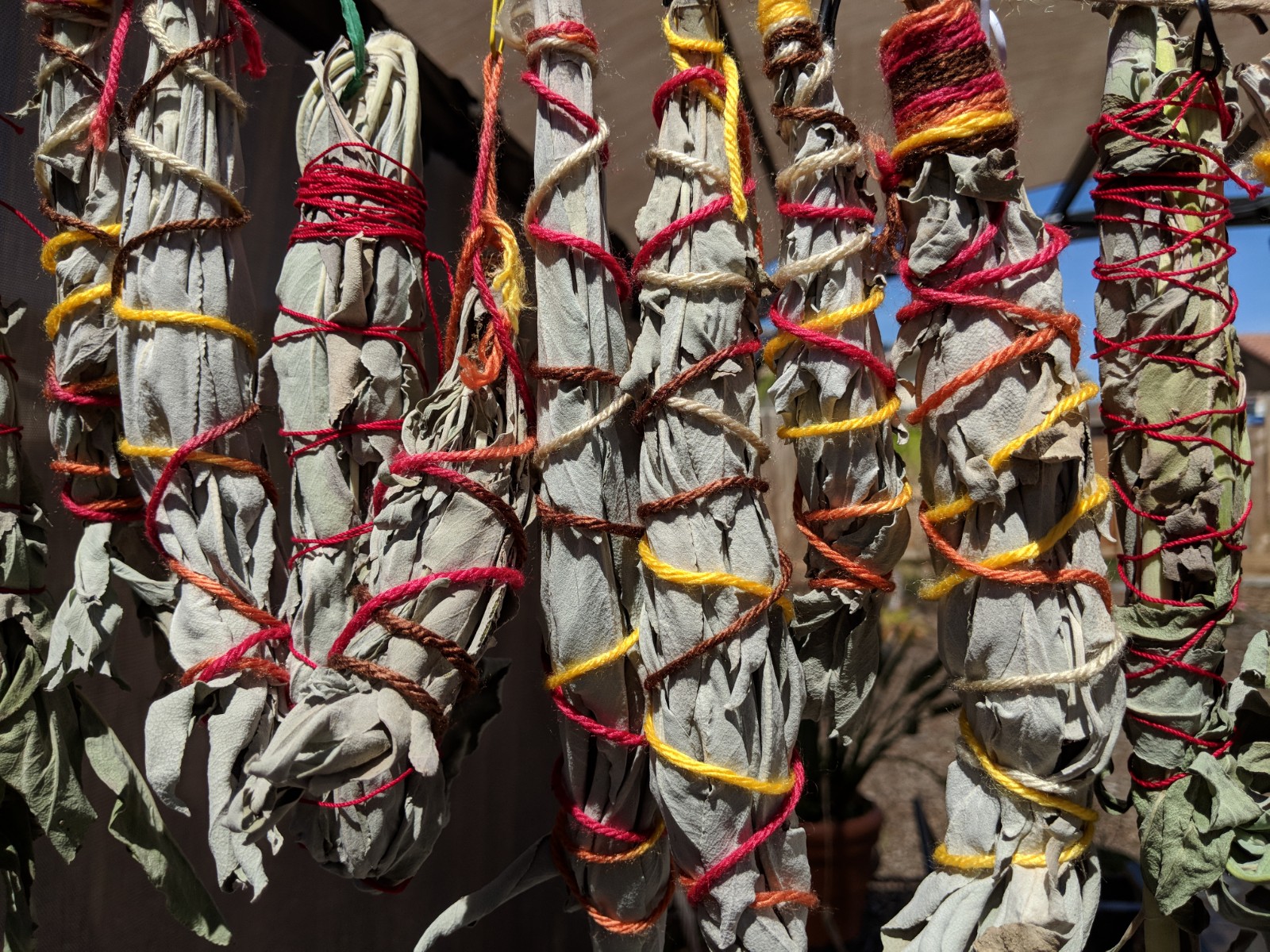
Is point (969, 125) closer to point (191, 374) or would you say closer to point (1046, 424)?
point (1046, 424)

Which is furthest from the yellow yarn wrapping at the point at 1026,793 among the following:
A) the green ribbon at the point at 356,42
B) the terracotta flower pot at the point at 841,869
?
the terracotta flower pot at the point at 841,869

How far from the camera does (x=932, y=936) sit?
539mm

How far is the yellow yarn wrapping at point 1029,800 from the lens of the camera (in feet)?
1.80

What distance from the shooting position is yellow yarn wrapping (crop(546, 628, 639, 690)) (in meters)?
0.55

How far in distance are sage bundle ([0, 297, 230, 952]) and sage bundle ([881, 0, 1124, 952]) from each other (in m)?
0.52

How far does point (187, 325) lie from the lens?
56 centimetres

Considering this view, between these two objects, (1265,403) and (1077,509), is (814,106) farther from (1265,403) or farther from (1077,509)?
(1265,403)

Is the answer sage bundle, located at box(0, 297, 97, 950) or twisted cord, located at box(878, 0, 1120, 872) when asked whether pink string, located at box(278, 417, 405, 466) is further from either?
twisted cord, located at box(878, 0, 1120, 872)

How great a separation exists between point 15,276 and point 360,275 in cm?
40

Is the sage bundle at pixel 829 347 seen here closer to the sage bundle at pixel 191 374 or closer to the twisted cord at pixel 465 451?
the twisted cord at pixel 465 451

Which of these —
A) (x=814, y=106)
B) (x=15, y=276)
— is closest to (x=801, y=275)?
(x=814, y=106)

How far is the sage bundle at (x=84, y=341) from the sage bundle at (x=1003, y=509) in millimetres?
547

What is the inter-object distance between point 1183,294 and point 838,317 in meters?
0.28

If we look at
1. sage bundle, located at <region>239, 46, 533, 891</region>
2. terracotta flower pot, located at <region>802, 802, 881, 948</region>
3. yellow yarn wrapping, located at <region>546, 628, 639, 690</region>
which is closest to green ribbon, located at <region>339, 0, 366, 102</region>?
sage bundle, located at <region>239, 46, 533, 891</region>
